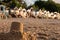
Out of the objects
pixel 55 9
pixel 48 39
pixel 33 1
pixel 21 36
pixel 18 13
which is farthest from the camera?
pixel 33 1

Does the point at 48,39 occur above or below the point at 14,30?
below

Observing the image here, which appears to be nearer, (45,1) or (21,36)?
(21,36)

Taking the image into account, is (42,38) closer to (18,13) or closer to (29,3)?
(18,13)

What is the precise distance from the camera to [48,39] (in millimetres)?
4867

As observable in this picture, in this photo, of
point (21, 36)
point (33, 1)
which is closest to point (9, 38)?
point (21, 36)

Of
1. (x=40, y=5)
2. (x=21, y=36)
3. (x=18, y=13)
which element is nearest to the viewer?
(x=21, y=36)

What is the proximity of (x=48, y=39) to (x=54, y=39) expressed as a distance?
0.41ft

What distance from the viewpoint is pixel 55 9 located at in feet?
110

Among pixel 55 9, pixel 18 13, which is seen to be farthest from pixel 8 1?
pixel 18 13

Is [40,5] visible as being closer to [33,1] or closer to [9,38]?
[33,1]

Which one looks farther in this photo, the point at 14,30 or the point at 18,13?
the point at 18,13

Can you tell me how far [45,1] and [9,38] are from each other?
116ft

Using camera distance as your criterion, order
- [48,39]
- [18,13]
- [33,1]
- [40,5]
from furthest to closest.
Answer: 1. [33,1]
2. [40,5]
3. [18,13]
4. [48,39]

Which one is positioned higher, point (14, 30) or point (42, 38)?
point (14, 30)
